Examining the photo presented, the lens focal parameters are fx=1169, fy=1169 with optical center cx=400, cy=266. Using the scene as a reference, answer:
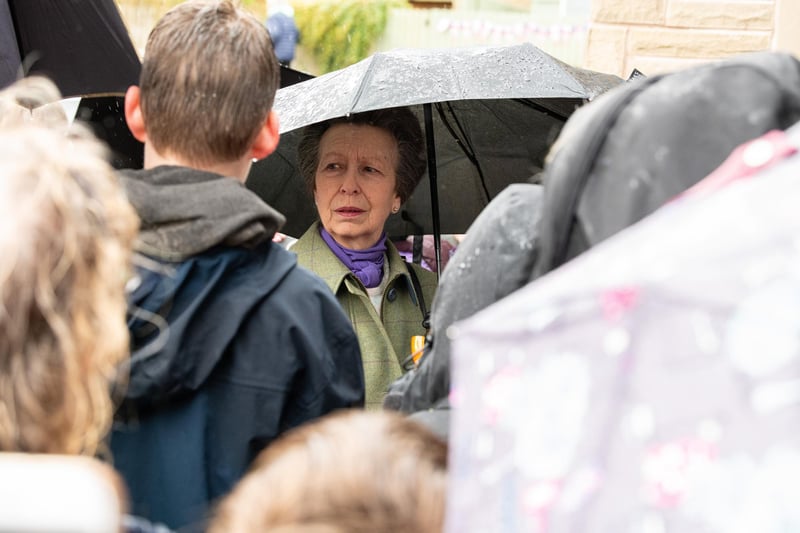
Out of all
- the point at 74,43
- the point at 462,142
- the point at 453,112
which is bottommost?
the point at 462,142

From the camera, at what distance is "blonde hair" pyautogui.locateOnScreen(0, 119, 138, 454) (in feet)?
4.01

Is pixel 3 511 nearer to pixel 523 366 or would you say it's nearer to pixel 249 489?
pixel 249 489

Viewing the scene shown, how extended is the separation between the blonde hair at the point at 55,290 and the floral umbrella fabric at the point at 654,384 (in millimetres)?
451

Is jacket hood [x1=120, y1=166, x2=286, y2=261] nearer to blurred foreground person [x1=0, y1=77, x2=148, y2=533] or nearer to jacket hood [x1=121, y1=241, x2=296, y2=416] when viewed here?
jacket hood [x1=121, y1=241, x2=296, y2=416]

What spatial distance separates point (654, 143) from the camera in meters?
1.46

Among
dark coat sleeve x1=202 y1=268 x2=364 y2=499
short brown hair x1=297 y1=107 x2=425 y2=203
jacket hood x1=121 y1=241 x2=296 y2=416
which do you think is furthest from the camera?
short brown hair x1=297 y1=107 x2=425 y2=203

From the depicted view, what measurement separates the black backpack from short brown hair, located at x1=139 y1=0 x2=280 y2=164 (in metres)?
0.85

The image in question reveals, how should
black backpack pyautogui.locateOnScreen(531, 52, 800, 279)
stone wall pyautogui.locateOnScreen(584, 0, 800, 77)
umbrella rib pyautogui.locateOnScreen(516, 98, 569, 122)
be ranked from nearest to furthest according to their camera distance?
black backpack pyautogui.locateOnScreen(531, 52, 800, 279) → umbrella rib pyautogui.locateOnScreen(516, 98, 569, 122) → stone wall pyautogui.locateOnScreen(584, 0, 800, 77)

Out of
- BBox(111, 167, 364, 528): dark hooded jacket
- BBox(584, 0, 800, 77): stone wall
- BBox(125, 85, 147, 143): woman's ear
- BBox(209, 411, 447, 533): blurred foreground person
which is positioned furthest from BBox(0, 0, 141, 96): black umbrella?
BBox(584, 0, 800, 77): stone wall

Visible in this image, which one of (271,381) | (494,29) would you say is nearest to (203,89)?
(271,381)

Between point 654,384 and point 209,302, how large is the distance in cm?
115

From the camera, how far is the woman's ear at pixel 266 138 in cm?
224

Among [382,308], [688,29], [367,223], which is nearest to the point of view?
[382,308]

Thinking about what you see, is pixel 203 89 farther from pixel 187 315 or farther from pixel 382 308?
pixel 382 308
